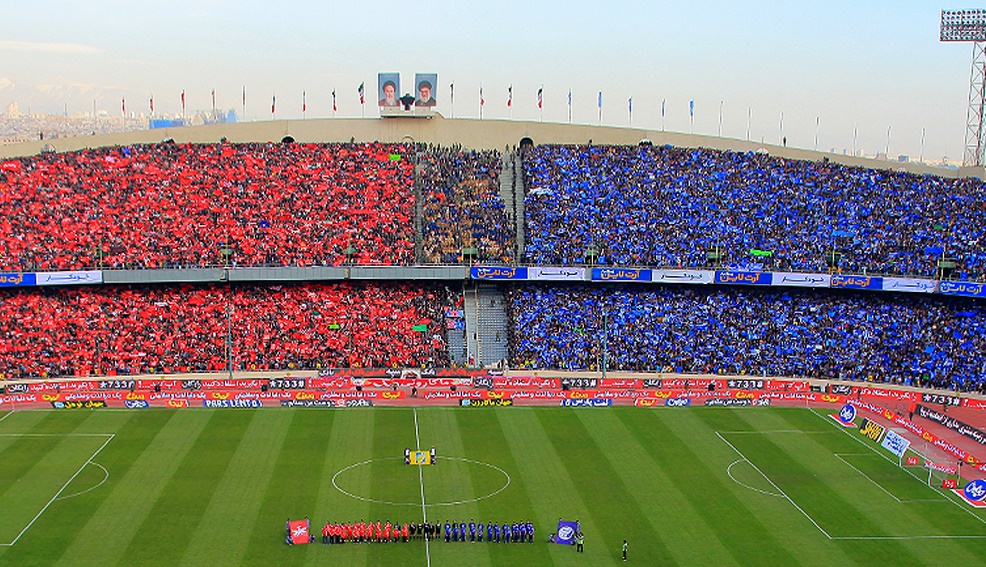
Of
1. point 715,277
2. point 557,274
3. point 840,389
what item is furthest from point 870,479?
point 557,274

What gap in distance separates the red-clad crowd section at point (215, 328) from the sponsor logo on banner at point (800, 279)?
2452cm

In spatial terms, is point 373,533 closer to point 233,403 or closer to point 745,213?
point 233,403

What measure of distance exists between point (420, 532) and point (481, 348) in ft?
112

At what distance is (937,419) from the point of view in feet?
200

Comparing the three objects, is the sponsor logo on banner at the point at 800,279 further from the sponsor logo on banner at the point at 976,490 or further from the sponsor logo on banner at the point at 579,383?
the sponsor logo on banner at the point at 976,490

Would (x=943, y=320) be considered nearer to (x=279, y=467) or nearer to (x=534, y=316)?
(x=534, y=316)

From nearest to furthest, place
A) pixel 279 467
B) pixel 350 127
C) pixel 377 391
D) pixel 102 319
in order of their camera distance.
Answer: pixel 279 467, pixel 377 391, pixel 102 319, pixel 350 127

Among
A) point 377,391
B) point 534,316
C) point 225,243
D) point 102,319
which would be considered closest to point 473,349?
point 534,316

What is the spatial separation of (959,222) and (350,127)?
168 feet

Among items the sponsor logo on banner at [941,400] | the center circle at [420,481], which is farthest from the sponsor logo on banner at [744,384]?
the center circle at [420,481]

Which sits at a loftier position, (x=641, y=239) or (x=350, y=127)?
(x=350, y=127)

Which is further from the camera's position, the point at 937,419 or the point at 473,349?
the point at 473,349

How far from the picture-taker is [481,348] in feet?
250

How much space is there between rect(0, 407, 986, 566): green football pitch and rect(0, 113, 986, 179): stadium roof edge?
37385 millimetres
